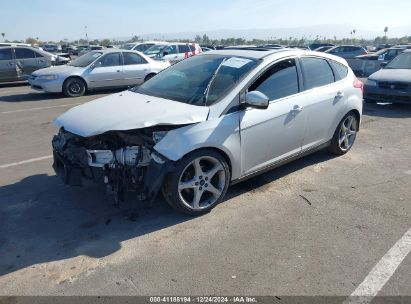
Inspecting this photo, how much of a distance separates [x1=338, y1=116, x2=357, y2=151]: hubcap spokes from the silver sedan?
28.1ft

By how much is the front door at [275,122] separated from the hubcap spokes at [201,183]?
1.16 ft

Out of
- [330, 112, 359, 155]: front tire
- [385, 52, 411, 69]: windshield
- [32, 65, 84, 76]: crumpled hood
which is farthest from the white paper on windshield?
[32, 65, 84, 76]: crumpled hood

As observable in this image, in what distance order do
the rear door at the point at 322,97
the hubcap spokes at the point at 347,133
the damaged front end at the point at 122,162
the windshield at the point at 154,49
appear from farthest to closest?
1. the windshield at the point at 154,49
2. the hubcap spokes at the point at 347,133
3. the rear door at the point at 322,97
4. the damaged front end at the point at 122,162

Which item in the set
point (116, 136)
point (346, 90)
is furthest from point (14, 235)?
point (346, 90)

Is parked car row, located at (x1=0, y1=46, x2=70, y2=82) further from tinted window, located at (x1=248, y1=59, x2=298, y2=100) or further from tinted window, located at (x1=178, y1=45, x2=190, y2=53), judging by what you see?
tinted window, located at (x1=248, y1=59, x2=298, y2=100)

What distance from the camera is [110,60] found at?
1248 cm

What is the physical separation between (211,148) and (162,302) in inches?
65.9

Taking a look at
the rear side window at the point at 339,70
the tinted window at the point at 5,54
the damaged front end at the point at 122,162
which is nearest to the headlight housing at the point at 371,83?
the rear side window at the point at 339,70

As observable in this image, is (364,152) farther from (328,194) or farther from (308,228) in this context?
(308,228)

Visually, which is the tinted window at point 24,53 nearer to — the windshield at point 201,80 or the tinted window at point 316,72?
the windshield at point 201,80

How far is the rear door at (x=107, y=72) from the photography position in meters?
12.2

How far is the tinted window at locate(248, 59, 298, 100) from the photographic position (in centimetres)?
444

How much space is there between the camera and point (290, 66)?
4820mm

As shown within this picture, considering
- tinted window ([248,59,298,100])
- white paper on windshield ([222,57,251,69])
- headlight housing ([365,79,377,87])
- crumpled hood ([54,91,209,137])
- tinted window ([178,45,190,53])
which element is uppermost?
tinted window ([178,45,190,53])
